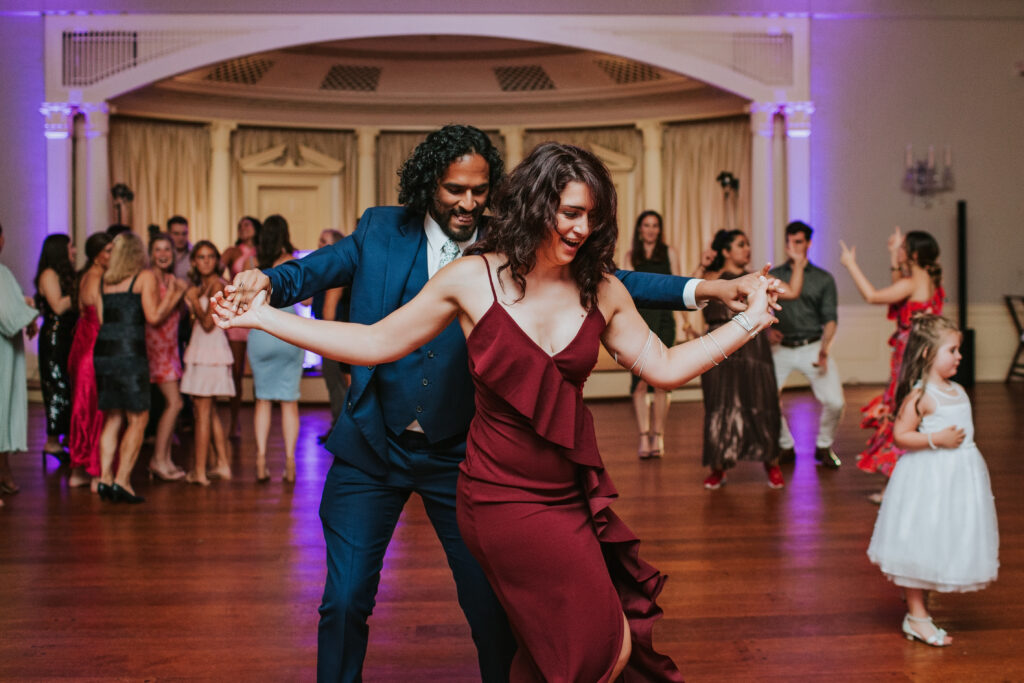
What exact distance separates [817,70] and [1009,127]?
2196 mm

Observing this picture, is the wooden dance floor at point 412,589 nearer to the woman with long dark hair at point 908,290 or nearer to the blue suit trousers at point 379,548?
the woman with long dark hair at point 908,290

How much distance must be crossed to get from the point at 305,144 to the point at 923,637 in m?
11.1

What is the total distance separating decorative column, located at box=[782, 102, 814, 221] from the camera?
34.8 feet

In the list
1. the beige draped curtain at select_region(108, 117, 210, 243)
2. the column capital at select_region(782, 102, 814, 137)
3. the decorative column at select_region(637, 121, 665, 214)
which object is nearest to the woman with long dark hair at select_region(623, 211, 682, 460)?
the column capital at select_region(782, 102, 814, 137)

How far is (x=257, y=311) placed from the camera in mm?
2160

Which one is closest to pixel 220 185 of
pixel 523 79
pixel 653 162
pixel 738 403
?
pixel 523 79

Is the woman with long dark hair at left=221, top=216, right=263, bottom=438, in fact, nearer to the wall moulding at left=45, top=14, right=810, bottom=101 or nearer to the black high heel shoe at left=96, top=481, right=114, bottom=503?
the black high heel shoe at left=96, top=481, right=114, bottom=503

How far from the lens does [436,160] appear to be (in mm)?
2367

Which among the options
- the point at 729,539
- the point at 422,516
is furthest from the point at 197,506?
the point at 729,539

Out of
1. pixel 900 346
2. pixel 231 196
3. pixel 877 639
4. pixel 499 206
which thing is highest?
pixel 231 196

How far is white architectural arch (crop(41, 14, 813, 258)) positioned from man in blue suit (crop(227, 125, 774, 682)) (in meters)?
8.12

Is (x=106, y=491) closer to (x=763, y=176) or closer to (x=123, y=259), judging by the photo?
(x=123, y=259)

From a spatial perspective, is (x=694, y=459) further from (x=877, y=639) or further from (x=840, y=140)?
(x=840, y=140)

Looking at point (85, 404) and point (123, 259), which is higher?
point (123, 259)
